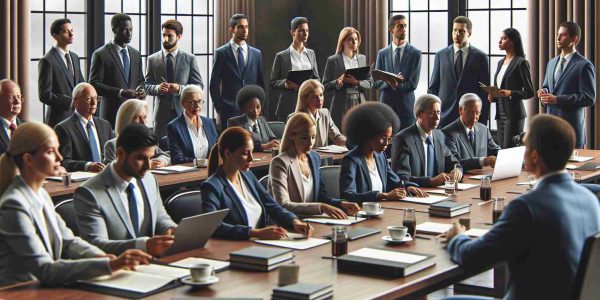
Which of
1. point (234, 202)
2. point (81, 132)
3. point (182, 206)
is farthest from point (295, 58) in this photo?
point (234, 202)

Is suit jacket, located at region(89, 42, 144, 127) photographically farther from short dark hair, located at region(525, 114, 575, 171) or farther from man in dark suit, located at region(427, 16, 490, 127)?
short dark hair, located at region(525, 114, 575, 171)

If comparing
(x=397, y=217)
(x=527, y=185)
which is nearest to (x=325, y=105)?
(x=527, y=185)

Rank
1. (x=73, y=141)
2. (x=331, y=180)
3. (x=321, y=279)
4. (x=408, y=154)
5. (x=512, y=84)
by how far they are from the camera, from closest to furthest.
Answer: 1. (x=321, y=279)
2. (x=331, y=180)
3. (x=408, y=154)
4. (x=73, y=141)
5. (x=512, y=84)

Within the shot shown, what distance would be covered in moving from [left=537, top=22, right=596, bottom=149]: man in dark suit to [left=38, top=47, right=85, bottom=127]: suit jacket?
415 centimetres

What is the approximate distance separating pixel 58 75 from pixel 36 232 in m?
4.84

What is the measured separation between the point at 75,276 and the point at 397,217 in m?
2.01

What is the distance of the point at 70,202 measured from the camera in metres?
4.38

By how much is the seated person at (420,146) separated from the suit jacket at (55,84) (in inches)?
122

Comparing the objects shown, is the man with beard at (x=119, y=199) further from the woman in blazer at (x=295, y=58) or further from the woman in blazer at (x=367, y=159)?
the woman in blazer at (x=295, y=58)

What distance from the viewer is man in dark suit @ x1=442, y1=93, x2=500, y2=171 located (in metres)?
6.91

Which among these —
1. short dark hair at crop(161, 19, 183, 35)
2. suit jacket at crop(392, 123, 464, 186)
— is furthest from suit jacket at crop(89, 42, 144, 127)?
suit jacket at crop(392, 123, 464, 186)

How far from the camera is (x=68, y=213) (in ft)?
14.2

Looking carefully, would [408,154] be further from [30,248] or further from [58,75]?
[30,248]

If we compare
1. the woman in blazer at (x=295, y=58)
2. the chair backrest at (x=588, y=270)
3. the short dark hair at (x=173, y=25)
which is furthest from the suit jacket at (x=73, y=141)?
the chair backrest at (x=588, y=270)
